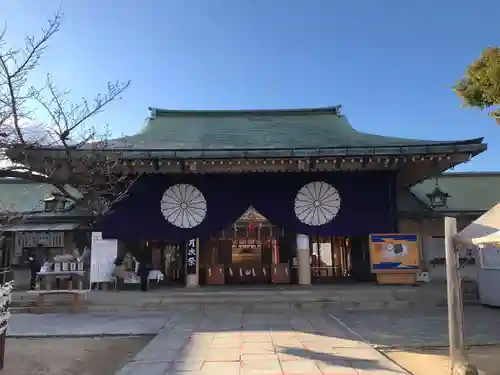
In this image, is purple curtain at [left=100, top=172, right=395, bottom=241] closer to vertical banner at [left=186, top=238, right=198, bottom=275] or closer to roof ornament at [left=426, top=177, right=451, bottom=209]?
vertical banner at [left=186, top=238, right=198, bottom=275]

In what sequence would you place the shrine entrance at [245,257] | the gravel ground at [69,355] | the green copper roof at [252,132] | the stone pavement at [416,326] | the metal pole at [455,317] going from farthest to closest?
the shrine entrance at [245,257] → the green copper roof at [252,132] → the stone pavement at [416,326] → the gravel ground at [69,355] → the metal pole at [455,317]

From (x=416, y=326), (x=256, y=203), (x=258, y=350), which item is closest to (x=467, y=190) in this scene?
(x=256, y=203)

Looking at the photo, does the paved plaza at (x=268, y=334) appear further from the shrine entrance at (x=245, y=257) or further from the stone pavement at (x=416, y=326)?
the shrine entrance at (x=245, y=257)

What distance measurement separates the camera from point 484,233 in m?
4.83

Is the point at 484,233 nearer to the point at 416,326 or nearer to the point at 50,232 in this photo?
the point at 416,326

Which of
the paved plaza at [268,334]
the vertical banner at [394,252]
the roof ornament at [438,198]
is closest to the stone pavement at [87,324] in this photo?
the paved plaza at [268,334]

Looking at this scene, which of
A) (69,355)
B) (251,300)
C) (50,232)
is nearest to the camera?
(69,355)

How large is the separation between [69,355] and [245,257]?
892 centimetres

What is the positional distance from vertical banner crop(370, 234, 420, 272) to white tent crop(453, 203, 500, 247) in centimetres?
704

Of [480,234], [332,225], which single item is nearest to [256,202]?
[332,225]

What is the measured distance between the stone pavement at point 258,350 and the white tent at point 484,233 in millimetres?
1742

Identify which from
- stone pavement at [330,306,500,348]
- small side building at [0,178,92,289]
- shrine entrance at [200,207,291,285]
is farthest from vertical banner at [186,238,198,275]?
stone pavement at [330,306,500,348]

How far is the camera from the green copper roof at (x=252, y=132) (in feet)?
41.7

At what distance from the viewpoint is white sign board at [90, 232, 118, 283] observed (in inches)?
483
